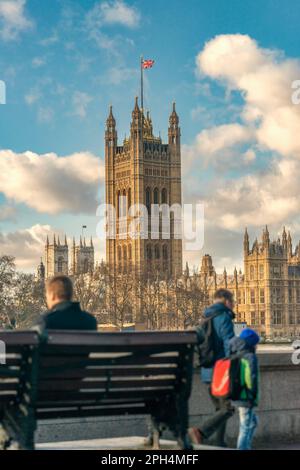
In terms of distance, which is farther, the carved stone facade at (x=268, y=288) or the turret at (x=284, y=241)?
the turret at (x=284, y=241)

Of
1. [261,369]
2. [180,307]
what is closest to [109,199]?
[180,307]

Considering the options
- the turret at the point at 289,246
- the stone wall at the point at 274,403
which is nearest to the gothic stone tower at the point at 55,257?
the turret at the point at 289,246

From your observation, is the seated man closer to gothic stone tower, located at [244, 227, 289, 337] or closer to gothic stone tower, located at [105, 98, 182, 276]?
gothic stone tower, located at [244, 227, 289, 337]

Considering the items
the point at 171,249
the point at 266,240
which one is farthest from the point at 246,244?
the point at 171,249

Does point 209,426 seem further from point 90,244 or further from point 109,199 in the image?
point 90,244

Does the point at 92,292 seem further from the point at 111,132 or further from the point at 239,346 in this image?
the point at 239,346

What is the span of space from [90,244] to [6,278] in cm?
10033

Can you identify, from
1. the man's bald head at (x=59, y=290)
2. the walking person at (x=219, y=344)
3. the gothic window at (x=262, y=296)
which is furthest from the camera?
the gothic window at (x=262, y=296)

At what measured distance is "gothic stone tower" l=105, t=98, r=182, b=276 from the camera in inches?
5094

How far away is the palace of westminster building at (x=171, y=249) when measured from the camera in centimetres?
10869

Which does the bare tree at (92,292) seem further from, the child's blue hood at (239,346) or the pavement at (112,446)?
the pavement at (112,446)

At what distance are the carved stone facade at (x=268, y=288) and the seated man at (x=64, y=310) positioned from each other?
99.2m

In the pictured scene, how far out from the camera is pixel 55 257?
170 m

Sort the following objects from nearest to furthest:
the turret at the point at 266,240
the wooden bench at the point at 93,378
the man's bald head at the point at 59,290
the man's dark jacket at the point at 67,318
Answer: the wooden bench at the point at 93,378 < the man's dark jacket at the point at 67,318 < the man's bald head at the point at 59,290 < the turret at the point at 266,240
